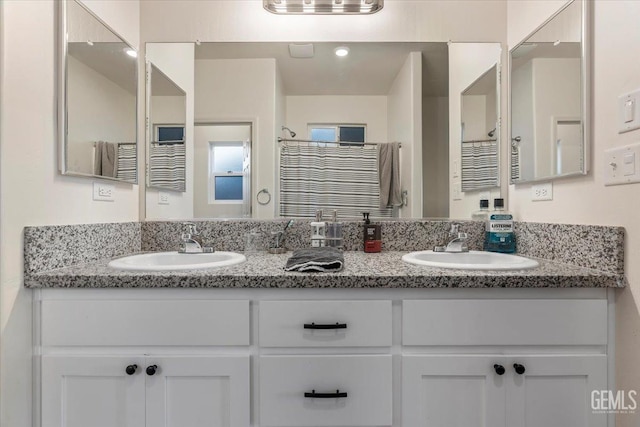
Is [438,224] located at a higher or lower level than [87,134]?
lower

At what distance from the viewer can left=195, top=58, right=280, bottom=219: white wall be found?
1534mm

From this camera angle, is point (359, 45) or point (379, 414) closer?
point (379, 414)

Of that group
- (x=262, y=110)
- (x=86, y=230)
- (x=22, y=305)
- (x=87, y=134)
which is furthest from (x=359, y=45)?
(x=22, y=305)

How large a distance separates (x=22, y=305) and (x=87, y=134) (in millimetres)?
626

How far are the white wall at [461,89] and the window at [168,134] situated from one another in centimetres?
134

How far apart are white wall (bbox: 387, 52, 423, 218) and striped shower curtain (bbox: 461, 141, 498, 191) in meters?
0.23

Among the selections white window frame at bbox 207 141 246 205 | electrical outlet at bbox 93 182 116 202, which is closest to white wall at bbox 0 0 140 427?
electrical outlet at bbox 93 182 116 202

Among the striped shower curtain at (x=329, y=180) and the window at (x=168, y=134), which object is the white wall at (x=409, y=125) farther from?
the window at (x=168, y=134)

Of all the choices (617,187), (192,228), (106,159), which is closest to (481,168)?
(617,187)

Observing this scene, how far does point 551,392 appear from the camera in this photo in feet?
3.08

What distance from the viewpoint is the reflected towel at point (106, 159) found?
4.07 ft

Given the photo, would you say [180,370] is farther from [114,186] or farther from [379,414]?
[114,186]

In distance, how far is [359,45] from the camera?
1.54 metres

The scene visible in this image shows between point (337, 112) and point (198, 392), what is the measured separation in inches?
50.4
